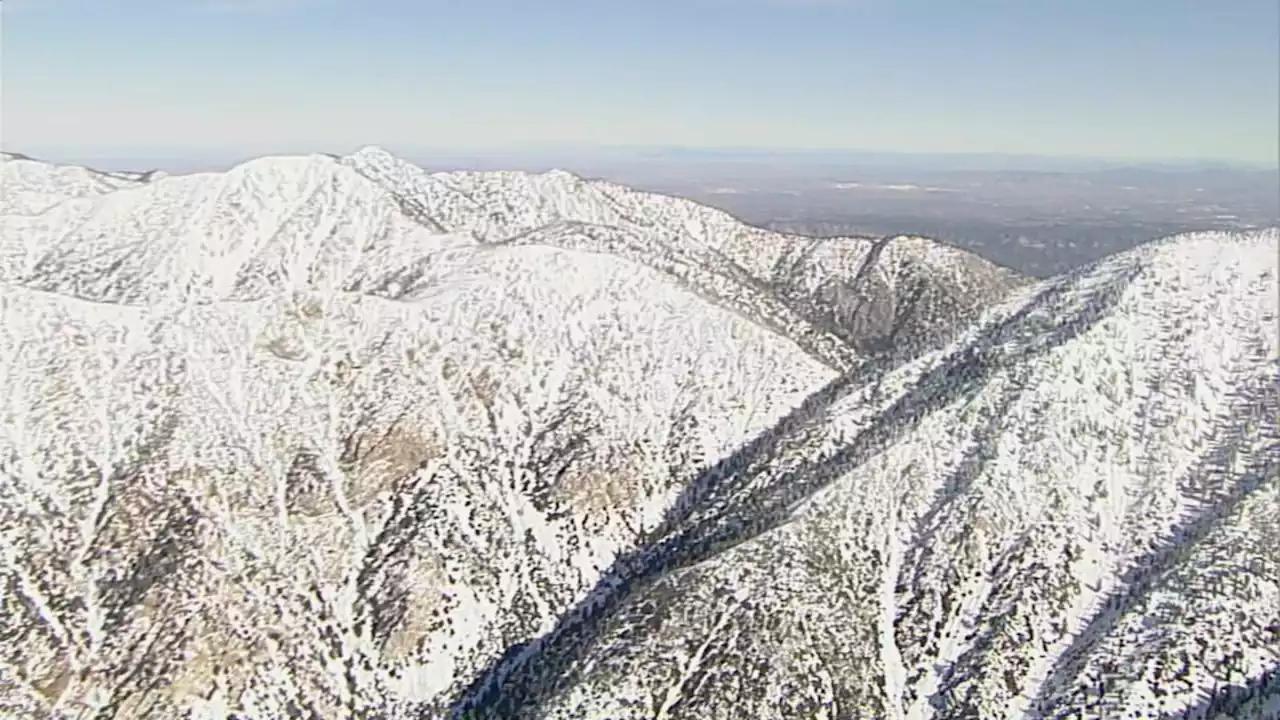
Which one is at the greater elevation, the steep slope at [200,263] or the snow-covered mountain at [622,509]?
the steep slope at [200,263]

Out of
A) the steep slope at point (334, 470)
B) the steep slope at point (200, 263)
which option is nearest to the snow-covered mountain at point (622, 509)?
the steep slope at point (334, 470)

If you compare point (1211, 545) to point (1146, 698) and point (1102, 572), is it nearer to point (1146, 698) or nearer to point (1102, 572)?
point (1102, 572)

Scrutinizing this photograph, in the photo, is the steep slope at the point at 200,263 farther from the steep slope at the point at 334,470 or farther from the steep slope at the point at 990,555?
the steep slope at the point at 990,555

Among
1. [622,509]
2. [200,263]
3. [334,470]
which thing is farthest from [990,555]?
[200,263]

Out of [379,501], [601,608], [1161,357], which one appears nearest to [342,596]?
[379,501]

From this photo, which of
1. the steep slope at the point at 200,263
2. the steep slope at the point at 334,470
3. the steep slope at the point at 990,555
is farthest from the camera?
the steep slope at the point at 200,263

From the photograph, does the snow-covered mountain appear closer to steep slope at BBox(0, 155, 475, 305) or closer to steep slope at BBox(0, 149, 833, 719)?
steep slope at BBox(0, 149, 833, 719)

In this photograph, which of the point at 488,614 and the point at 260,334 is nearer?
the point at 488,614
